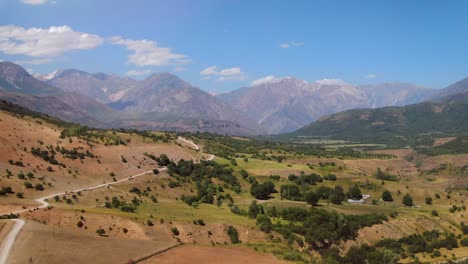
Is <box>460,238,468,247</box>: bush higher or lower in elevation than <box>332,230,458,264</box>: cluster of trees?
lower

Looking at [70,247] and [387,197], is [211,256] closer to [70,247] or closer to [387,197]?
[70,247]

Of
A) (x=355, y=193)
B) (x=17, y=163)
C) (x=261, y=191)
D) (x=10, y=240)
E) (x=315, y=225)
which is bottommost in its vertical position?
(x=355, y=193)

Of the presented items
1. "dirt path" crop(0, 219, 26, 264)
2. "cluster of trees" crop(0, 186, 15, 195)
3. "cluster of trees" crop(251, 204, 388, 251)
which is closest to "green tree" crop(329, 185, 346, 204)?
"cluster of trees" crop(251, 204, 388, 251)

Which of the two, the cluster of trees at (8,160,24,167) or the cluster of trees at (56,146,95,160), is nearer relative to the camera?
the cluster of trees at (8,160,24,167)

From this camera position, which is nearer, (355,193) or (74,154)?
(74,154)

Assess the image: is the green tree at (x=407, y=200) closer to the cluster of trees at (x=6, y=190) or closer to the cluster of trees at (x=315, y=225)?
the cluster of trees at (x=315, y=225)

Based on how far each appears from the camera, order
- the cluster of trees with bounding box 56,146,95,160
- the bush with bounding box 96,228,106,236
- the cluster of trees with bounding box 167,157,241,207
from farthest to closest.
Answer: the cluster of trees with bounding box 167,157,241,207, the cluster of trees with bounding box 56,146,95,160, the bush with bounding box 96,228,106,236

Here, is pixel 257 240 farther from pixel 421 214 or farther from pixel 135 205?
pixel 421 214

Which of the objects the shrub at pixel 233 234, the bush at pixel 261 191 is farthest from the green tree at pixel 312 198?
the shrub at pixel 233 234

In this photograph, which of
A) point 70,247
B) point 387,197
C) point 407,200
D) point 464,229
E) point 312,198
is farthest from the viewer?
point 387,197

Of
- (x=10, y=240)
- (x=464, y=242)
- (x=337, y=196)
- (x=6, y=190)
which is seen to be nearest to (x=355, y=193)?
(x=337, y=196)

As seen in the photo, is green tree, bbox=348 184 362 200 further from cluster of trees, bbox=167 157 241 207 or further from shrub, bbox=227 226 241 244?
shrub, bbox=227 226 241 244

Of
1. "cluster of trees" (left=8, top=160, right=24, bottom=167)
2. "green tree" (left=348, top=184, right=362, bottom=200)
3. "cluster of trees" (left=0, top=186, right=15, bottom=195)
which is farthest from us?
"green tree" (left=348, top=184, right=362, bottom=200)
